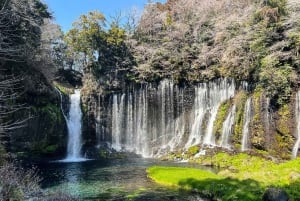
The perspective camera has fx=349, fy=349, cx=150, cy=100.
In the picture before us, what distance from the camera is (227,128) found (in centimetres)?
3947

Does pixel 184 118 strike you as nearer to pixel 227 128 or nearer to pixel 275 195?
pixel 227 128

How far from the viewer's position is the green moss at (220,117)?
40.5 metres

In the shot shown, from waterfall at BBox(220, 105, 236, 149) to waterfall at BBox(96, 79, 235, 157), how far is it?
2990 mm

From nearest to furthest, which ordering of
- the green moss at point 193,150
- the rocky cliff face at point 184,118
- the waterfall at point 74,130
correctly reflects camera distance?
the rocky cliff face at point 184,118
the green moss at point 193,150
the waterfall at point 74,130

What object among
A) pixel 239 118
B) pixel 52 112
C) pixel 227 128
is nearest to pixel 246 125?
pixel 239 118

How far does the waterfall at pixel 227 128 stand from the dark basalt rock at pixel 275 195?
2265 centimetres

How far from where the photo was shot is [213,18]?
4994 centimetres

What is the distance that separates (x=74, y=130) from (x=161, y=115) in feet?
39.5

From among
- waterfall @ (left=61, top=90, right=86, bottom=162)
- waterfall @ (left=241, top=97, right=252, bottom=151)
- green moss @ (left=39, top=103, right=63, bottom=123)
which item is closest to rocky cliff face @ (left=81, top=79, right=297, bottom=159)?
waterfall @ (left=241, top=97, right=252, bottom=151)

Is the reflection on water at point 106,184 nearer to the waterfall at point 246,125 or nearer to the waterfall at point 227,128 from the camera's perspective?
the waterfall at point 227,128

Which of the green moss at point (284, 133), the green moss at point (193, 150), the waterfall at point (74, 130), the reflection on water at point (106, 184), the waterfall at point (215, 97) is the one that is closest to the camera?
the reflection on water at point (106, 184)

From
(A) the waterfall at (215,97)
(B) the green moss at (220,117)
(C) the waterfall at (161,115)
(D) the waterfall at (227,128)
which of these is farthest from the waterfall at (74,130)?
(D) the waterfall at (227,128)

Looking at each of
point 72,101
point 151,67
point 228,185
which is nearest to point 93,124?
point 72,101

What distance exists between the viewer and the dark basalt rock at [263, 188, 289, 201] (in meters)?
15.6
